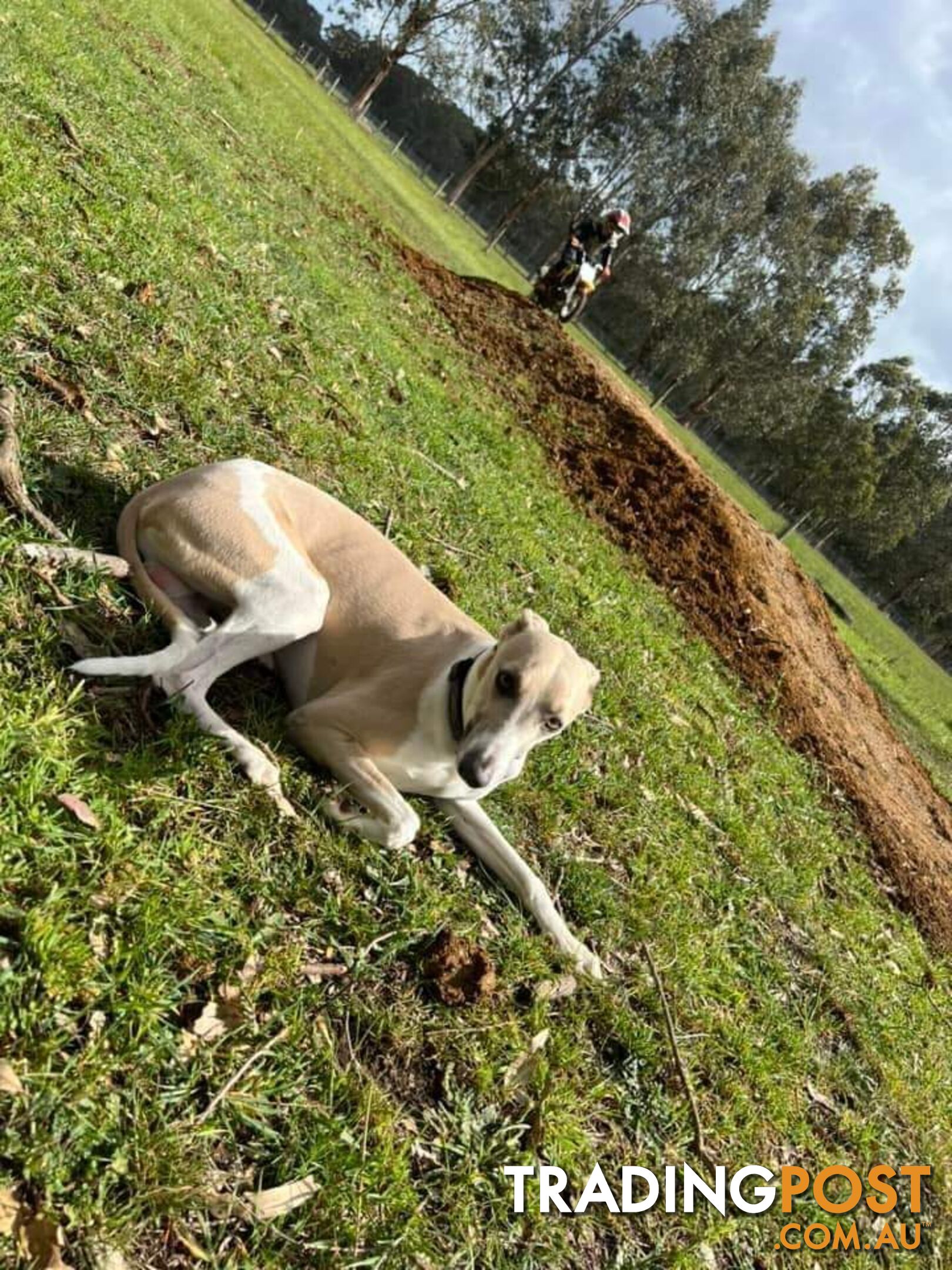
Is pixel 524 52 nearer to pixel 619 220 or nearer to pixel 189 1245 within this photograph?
pixel 619 220

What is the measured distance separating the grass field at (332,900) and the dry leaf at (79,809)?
0.03 metres

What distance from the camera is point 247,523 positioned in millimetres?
3475

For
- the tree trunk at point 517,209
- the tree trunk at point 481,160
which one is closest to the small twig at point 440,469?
the tree trunk at point 517,209

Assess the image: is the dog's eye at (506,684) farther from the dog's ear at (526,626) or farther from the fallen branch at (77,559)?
the fallen branch at (77,559)

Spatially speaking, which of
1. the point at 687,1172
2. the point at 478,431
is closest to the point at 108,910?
the point at 687,1172

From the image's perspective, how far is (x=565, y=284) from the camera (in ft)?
62.2

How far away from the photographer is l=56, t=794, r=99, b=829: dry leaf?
256 cm

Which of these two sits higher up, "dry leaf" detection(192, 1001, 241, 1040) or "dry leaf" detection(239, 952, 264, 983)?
"dry leaf" detection(239, 952, 264, 983)

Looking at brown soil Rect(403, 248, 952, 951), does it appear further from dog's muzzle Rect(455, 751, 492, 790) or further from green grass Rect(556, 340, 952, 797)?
dog's muzzle Rect(455, 751, 492, 790)

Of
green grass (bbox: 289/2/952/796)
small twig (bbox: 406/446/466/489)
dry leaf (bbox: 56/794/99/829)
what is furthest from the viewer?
green grass (bbox: 289/2/952/796)

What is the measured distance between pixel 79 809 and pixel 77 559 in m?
1.20

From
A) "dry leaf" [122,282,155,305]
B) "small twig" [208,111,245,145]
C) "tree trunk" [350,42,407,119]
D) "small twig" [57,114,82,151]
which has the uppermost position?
"tree trunk" [350,42,407,119]

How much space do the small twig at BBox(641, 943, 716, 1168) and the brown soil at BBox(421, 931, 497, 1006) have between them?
3.21 feet

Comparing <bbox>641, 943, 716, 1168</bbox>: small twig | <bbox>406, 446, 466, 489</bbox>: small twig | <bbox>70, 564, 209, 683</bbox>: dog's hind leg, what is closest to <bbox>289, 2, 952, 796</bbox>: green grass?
<bbox>406, 446, 466, 489</bbox>: small twig
